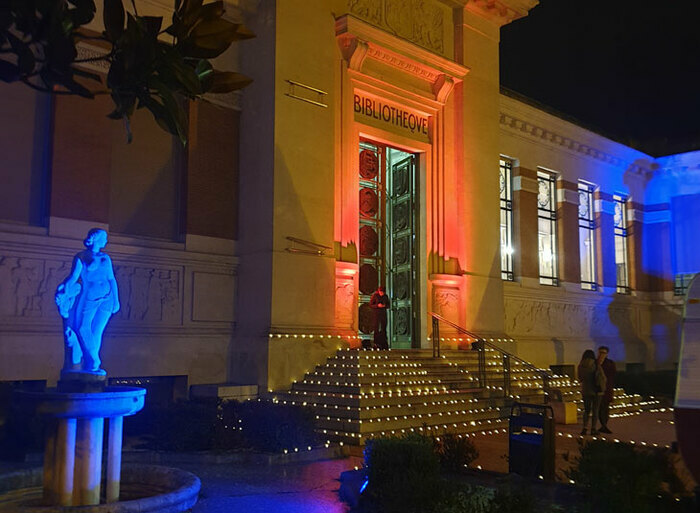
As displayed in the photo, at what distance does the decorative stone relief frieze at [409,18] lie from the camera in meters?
18.0

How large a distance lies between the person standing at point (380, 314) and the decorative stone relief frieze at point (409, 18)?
6.81 meters

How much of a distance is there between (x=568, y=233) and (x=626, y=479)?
1929 centimetres

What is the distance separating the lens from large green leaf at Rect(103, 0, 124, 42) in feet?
10.3

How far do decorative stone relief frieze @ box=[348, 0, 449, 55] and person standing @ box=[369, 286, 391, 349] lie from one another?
22.4 feet

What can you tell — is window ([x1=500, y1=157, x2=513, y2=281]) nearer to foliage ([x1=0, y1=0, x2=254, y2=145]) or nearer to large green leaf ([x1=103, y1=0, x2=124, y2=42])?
foliage ([x1=0, y1=0, x2=254, y2=145])

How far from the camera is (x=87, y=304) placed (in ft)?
24.1

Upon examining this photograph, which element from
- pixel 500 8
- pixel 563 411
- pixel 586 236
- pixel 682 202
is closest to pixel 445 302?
pixel 563 411

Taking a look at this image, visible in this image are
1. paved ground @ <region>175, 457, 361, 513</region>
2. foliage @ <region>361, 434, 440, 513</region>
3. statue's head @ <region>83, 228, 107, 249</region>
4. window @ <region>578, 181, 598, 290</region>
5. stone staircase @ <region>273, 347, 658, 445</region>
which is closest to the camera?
foliage @ <region>361, 434, 440, 513</region>

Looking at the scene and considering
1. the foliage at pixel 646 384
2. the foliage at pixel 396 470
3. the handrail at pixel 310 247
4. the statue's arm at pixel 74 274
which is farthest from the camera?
the foliage at pixel 646 384

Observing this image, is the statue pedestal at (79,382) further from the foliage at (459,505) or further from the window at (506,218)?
the window at (506,218)

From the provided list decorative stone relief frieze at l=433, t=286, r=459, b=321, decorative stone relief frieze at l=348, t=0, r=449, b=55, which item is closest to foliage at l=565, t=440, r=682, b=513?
decorative stone relief frieze at l=433, t=286, r=459, b=321

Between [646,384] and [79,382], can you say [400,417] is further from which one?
[646,384]

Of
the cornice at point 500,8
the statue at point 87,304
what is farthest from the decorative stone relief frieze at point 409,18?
the statue at point 87,304

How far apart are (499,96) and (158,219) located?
11786 millimetres
